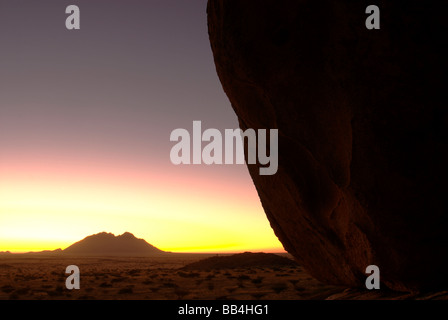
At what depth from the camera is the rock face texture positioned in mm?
4293

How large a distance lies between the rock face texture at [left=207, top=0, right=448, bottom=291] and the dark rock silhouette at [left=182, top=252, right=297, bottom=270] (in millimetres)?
16643

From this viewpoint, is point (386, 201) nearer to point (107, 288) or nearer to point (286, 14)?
point (286, 14)

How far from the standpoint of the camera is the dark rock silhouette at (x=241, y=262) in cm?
2186

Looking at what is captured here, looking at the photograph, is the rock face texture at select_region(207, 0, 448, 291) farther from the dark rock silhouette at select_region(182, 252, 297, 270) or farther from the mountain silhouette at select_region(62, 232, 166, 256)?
the mountain silhouette at select_region(62, 232, 166, 256)

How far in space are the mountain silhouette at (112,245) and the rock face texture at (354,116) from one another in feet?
516

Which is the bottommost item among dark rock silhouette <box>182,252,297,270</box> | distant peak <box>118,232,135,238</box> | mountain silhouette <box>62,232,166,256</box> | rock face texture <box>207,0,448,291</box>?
mountain silhouette <box>62,232,166,256</box>

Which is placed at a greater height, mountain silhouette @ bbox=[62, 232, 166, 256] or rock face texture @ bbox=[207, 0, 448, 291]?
rock face texture @ bbox=[207, 0, 448, 291]

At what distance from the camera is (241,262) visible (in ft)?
74.1

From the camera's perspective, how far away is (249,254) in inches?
949

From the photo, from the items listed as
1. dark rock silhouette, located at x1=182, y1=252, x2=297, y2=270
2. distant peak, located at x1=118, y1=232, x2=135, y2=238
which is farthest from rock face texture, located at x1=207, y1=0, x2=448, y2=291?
distant peak, located at x1=118, y1=232, x2=135, y2=238

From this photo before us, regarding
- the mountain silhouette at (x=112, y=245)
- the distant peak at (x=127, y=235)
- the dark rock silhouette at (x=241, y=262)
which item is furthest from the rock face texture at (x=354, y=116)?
the distant peak at (x=127, y=235)

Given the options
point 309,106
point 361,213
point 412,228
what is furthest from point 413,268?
point 309,106
